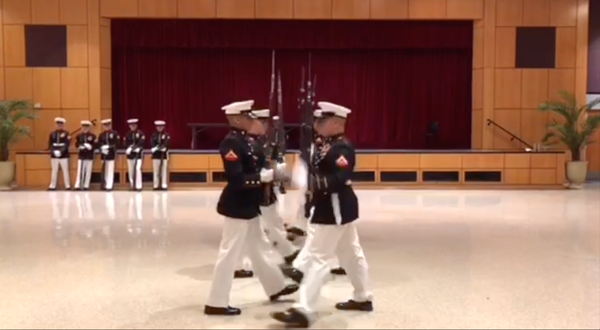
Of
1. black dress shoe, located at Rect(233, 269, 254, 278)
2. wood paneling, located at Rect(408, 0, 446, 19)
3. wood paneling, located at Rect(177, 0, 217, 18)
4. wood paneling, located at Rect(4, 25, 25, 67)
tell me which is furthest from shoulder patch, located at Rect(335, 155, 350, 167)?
wood paneling, located at Rect(4, 25, 25, 67)

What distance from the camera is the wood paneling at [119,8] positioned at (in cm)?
1833

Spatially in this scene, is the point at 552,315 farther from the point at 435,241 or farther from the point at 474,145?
the point at 474,145

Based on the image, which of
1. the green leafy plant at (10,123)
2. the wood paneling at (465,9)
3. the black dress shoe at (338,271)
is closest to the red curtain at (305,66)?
the wood paneling at (465,9)

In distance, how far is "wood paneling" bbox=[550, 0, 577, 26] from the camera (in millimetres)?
18562

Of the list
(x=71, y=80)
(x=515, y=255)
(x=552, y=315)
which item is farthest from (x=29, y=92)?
(x=552, y=315)

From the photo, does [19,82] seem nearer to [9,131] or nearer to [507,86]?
[9,131]

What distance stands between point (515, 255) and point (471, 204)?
5345mm

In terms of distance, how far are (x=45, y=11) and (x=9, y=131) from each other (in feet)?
11.3

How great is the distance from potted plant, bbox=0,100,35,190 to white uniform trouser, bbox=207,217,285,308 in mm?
12269

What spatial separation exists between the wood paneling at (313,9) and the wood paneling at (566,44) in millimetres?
6124

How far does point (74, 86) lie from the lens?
60.1 feet

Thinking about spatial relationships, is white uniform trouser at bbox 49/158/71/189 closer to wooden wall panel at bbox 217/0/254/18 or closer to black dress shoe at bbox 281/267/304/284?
wooden wall panel at bbox 217/0/254/18

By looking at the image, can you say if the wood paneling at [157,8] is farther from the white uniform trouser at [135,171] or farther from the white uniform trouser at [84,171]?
the white uniform trouser at [84,171]

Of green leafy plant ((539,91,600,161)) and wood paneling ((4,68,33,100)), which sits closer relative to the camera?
green leafy plant ((539,91,600,161))
